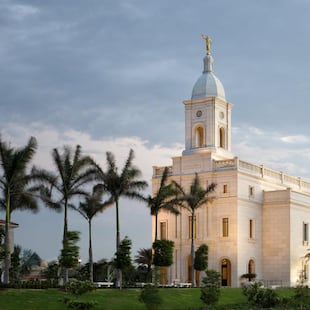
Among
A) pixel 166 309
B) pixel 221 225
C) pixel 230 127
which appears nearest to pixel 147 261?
Result: pixel 221 225

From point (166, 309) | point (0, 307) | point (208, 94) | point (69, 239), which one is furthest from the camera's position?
point (208, 94)

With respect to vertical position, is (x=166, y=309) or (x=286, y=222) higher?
(x=286, y=222)

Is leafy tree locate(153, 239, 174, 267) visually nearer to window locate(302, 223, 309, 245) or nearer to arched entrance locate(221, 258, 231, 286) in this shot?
arched entrance locate(221, 258, 231, 286)

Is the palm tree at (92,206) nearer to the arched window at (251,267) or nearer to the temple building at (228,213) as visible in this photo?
the temple building at (228,213)

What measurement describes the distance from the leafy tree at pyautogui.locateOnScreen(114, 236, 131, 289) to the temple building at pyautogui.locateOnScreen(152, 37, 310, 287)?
17.5m

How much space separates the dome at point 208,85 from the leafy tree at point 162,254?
19515mm

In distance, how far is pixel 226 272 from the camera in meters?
63.9

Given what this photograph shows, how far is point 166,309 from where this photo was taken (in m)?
40.0

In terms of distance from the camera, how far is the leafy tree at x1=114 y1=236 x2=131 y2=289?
150ft

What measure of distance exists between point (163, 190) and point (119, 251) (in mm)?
10330

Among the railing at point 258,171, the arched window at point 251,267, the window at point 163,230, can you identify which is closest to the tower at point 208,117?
the railing at point 258,171

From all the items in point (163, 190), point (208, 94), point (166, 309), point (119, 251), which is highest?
point (208, 94)

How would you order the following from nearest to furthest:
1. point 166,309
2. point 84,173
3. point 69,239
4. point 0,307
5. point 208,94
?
point 0,307 → point 166,309 → point 69,239 → point 84,173 → point 208,94

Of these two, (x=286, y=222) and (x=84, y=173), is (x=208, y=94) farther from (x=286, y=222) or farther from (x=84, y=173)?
(x=84, y=173)
